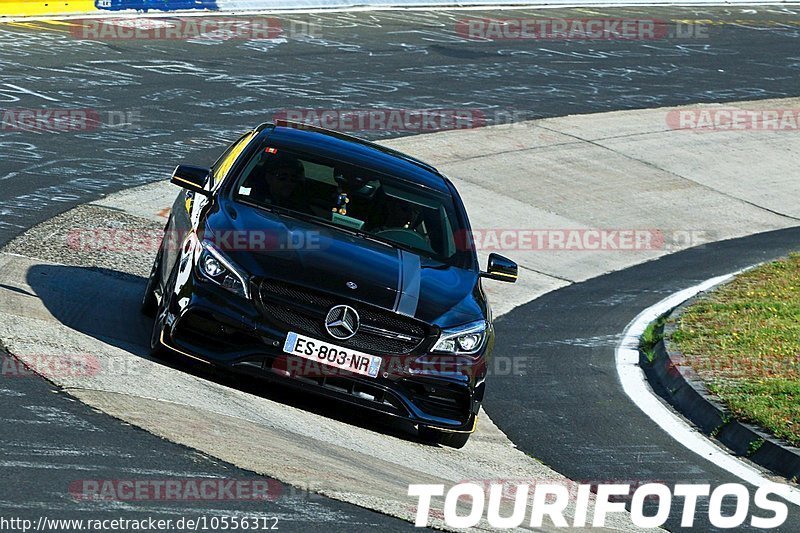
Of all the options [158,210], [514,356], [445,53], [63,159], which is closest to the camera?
[514,356]

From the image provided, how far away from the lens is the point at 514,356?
10594mm

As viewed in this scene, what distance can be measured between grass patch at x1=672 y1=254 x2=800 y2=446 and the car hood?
82.5 inches

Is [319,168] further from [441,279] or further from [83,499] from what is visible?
[83,499]

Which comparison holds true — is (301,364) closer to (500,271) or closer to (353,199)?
(353,199)

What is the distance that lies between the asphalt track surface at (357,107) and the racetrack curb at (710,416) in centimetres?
37

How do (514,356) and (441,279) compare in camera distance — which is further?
(514,356)

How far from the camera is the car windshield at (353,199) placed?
28.2 feet

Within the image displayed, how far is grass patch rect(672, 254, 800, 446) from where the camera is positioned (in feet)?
28.8

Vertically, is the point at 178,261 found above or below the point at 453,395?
above

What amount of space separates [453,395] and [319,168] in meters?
2.05

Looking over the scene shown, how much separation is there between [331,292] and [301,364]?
0.44 metres

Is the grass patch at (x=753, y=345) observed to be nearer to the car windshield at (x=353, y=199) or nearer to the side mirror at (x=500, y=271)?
the side mirror at (x=500, y=271)

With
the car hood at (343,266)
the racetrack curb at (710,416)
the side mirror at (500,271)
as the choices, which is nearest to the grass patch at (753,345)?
the racetrack curb at (710,416)

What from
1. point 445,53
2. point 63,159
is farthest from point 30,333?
point 445,53
